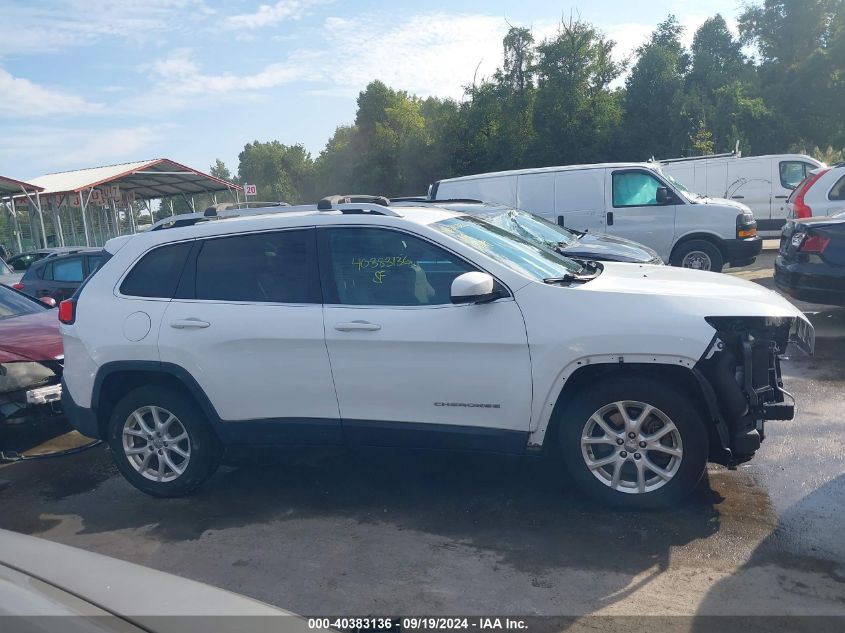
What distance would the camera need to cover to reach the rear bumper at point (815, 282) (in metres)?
8.53

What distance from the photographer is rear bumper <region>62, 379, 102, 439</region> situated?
530 cm

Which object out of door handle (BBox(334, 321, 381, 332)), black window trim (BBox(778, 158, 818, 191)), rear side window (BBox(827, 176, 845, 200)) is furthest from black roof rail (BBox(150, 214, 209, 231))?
black window trim (BBox(778, 158, 818, 191))

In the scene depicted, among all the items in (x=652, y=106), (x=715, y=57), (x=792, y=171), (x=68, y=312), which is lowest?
(x=68, y=312)

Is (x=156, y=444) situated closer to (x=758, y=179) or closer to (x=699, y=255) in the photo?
(x=699, y=255)

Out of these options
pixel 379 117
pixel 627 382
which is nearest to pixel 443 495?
pixel 627 382

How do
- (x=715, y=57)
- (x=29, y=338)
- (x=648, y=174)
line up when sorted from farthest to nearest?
(x=715, y=57), (x=648, y=174), (x=29, y=338)

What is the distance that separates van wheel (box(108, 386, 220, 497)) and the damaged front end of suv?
10.4ft

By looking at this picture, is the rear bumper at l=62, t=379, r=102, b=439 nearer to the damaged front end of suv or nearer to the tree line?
the damaged front end of suv

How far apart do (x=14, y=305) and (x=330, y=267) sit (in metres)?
4.61

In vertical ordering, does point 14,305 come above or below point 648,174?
below

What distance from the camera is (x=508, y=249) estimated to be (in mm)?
5012

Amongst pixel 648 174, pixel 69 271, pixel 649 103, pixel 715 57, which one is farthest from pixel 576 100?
pixel 69 271

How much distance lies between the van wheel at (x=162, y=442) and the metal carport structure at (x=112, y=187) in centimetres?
2042

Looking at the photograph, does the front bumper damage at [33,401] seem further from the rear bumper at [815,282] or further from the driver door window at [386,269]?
the rear bumper at [815,282]
